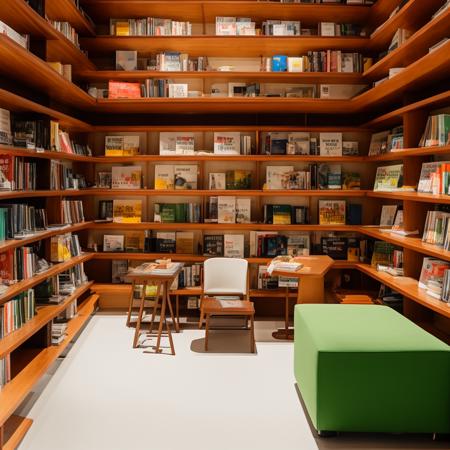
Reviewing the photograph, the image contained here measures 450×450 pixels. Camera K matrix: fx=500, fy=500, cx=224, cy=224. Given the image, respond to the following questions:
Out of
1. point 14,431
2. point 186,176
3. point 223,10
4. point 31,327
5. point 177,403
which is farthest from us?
point 186,176

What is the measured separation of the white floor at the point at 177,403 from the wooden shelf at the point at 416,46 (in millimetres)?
2871

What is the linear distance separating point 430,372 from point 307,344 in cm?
75

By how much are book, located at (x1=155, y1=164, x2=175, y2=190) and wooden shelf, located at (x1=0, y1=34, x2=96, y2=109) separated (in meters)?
1.17

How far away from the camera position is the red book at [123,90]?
5.62 meters

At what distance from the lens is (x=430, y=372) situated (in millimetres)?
2912

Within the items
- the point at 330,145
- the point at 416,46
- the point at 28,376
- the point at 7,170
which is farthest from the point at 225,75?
the point at 28,376

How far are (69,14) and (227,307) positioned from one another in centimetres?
328

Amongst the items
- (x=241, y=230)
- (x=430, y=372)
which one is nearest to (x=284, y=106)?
(x=241, y=230)

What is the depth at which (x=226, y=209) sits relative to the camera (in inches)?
232

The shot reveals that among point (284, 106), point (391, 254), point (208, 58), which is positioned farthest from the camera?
point (208, 58)

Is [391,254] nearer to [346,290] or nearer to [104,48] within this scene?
[346,290]

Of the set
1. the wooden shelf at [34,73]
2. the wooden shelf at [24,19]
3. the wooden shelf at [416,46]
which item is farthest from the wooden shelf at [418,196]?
the wooden shelf at [24,19]

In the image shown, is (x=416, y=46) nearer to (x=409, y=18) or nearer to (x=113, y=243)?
(x=409, y=18)

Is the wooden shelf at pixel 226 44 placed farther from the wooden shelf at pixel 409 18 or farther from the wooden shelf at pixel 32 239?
the wooden shelf at pixel 32 239
